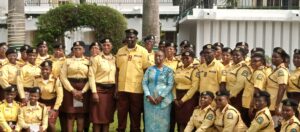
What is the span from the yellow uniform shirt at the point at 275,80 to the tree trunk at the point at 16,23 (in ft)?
24.2

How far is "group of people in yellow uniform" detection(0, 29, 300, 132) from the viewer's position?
9023mm

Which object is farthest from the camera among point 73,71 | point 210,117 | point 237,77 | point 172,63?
point 172,63

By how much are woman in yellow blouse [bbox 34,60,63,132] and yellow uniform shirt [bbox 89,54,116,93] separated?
1.78 ft

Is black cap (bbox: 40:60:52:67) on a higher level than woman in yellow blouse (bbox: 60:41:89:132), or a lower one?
higher

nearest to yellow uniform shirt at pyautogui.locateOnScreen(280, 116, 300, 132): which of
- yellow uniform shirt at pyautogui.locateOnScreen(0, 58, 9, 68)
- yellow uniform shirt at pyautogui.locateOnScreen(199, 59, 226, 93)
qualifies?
yellow uniform shirt at pyautogui.locateOnScreen(199, 59, 226, 93)

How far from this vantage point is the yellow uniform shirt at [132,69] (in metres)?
9.98

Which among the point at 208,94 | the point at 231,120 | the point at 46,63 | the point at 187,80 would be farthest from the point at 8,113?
the point at 231,120

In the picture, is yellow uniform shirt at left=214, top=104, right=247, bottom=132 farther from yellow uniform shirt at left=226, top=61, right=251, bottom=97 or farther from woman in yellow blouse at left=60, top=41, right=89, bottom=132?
woman in yellow blouse at left=60, top=41, right=89, bottom=132

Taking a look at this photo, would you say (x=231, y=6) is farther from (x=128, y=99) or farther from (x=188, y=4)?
(x=128, y=99)

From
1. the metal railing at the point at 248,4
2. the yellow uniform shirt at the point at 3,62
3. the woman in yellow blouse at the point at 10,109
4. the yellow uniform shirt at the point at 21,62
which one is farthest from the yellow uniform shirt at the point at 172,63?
the metal railing at the point at 248,4

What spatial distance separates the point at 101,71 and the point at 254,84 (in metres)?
2.50

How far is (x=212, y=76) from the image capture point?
31.1 ft

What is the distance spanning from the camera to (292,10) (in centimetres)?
1458

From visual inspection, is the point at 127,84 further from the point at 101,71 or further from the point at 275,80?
the point at 275,80
